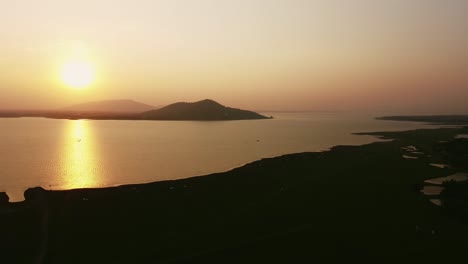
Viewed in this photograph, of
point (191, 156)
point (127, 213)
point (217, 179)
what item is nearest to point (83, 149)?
point (191, 156)

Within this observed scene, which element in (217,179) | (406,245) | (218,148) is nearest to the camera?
(406,245)

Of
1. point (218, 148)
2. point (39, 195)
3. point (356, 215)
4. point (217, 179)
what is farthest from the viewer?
point (218, 148)

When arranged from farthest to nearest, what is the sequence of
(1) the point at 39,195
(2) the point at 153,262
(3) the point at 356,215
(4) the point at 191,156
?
(4) the point at 191,156 → (1) the point at 39,195 → (3) the point at 356,215 → (2) the point at 153,262

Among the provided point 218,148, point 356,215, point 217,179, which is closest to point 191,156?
point 218,148

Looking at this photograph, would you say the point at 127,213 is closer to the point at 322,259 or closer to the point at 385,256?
the point at 322,259

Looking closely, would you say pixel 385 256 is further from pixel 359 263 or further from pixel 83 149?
pixel 83 149

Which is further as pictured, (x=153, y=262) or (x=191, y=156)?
(x=191, y=156)
